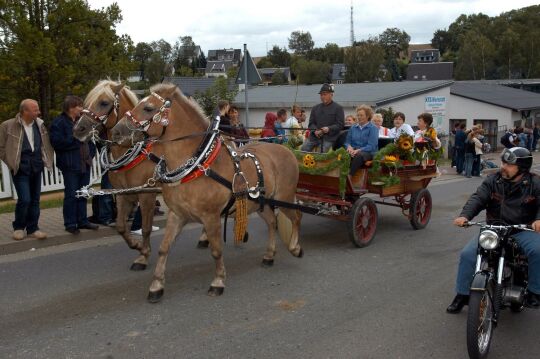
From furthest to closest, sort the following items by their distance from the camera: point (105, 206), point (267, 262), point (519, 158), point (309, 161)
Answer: point (105, 206)
point (309, 161)
point (267, 262)
point (519, 158)

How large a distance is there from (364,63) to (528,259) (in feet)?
220

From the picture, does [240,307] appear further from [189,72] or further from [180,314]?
[189,72]

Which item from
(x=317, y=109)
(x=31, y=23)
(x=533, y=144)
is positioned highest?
(x=31, y=23)

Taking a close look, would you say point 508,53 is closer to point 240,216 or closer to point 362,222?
point 362,222

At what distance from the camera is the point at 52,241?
24.1 ft

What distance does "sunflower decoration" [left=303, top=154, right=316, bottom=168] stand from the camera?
735 centimetres

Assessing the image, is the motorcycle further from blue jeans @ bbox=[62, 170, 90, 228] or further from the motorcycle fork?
blue jeans @ bbox=[62, 170, 90, 228]

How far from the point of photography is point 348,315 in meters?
4.80

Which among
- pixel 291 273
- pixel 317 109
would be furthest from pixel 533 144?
pixel 291 273

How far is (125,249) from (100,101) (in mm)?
2281

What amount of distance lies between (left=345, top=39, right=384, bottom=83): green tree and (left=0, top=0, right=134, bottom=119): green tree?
57724 mm

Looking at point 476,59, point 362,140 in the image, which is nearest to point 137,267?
point 362,140

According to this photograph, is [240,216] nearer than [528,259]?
No

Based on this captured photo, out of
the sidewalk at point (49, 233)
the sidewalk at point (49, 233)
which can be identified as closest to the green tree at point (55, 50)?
the sidewalk at point (49, 233)
